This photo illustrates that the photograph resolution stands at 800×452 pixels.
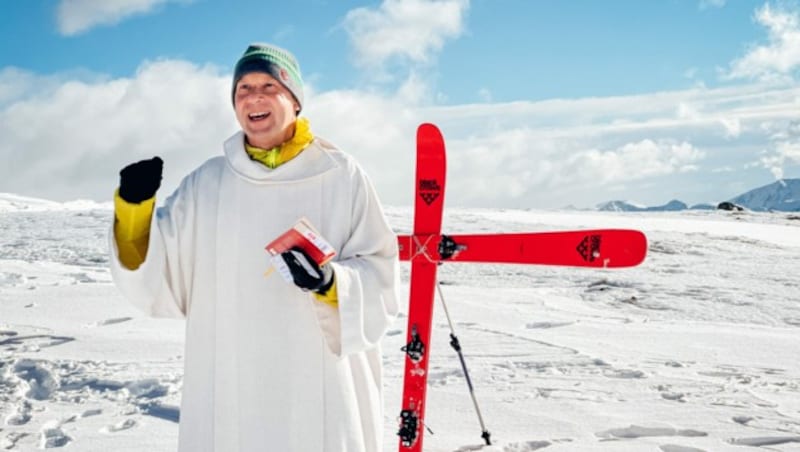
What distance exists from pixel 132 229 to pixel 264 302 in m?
0.43

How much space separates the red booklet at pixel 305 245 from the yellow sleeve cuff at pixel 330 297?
0.35 ft

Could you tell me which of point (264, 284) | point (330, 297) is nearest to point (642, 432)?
point (330, 297)

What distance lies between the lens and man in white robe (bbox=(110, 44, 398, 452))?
186 cm

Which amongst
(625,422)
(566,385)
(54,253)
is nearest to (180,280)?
Answer: (625,422)

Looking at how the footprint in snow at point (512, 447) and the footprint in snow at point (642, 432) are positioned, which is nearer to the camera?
the footprint in snow at point (512, 447)

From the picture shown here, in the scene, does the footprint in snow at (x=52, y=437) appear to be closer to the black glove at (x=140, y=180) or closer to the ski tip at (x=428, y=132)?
the black glove at (x=140, y=180)

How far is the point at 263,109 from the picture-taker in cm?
191

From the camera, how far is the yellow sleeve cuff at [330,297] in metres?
1.79

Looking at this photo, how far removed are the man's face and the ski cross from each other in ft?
4.86

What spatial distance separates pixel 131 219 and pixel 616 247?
8.86 ft

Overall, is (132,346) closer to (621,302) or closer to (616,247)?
(616,247)

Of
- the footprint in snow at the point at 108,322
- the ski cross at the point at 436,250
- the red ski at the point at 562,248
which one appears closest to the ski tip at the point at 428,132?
the ski cross at the point at 436,250

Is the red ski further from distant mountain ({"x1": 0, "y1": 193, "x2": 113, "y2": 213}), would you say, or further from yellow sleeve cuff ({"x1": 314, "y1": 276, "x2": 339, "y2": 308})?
distant mountain ({"x1": 0, "y1": 193, "x2": 113, "y2": 213})

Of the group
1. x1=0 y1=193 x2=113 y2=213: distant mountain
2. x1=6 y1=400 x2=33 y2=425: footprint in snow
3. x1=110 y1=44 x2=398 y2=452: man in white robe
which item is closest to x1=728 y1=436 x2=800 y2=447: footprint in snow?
x1=110 y1=44 x2=398 y2=452: man in white robe
